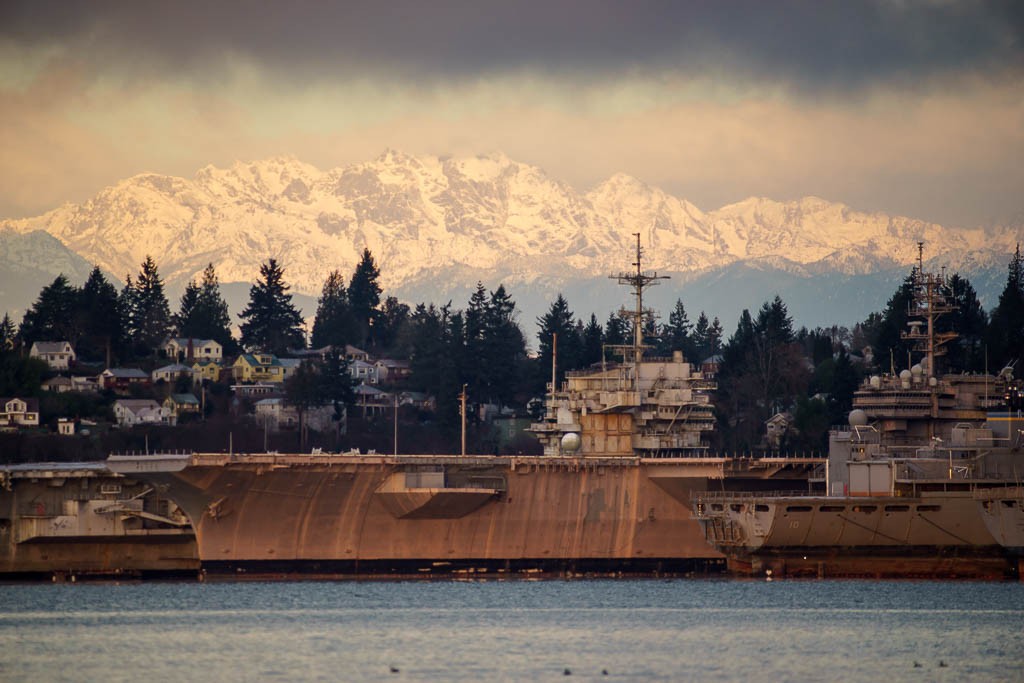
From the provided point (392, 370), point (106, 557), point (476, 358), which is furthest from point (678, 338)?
point (106, 557)

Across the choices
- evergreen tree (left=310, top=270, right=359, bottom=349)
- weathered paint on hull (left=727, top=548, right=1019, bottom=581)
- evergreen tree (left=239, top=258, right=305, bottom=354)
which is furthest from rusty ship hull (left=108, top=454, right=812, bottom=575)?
evergreen tree (left=239, top=258, right=305, bottom=354)

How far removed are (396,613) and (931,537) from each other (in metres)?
19.3

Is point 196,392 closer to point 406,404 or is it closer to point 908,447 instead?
point 406,404

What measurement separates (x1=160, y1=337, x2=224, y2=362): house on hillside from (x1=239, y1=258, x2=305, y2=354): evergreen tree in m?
4.94

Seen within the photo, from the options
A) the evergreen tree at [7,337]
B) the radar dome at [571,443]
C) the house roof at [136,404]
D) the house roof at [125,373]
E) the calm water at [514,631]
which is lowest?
the calm water at [514,631]

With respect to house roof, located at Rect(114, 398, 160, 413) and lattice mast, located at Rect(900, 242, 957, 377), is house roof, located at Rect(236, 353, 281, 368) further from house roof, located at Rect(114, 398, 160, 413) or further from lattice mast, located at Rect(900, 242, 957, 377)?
lattice mast, located at Rect(900, 242, 957, 377)

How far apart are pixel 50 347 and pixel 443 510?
255ft

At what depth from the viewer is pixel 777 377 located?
4712 inches

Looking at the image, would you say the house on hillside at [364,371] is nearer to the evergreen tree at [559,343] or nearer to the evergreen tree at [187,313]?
the evergreen tree at [187,313]

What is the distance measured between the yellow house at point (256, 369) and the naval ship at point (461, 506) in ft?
251

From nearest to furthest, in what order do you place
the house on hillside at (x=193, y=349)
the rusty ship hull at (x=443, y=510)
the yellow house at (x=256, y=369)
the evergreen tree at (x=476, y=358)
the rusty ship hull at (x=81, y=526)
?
the rusty ship hull at (x=443, y=510) → the rusty ship hull at (x=81, y=526) → the evergreen tree at (x=476, y=358) → the yellow house at (x=256, y=369) → the house on hillside at (x=193, y=349)

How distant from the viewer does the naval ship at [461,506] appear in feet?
206

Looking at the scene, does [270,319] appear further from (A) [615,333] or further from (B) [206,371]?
(A) [615,333]

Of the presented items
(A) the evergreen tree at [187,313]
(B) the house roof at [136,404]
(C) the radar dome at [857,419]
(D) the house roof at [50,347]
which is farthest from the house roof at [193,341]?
(C) the radar dome at [857,419]
